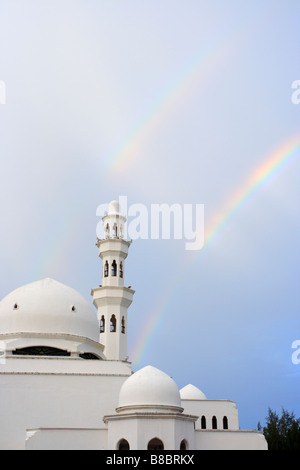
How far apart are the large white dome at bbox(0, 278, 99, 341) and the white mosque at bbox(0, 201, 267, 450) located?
55 millimetres

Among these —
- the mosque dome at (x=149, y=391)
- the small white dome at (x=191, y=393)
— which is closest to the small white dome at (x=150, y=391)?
the mosque dome at (x=149, y=391)

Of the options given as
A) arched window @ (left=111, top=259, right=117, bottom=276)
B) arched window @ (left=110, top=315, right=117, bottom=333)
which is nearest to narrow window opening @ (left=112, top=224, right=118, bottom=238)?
arched window @ (left=111, top=259, right=117, bottom=276)

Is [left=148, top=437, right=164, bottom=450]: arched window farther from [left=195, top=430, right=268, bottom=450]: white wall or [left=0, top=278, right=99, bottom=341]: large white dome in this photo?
[left=0, top=278, right=99, bottom=341]: large white dome

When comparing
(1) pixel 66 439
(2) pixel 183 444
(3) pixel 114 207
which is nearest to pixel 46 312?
(1) pixel 66 439

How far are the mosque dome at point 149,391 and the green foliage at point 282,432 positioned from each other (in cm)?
1559

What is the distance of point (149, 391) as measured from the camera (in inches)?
977

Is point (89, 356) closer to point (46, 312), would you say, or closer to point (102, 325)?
point (46, 312)

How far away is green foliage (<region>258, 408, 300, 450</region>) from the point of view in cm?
3834

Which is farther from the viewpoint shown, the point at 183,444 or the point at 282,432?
the point at 282,432

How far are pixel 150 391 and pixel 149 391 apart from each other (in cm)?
4

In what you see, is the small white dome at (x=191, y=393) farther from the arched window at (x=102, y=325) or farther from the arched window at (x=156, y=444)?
the arched window at (x=156, y=444)

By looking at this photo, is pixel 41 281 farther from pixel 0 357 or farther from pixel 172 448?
pixel 172 448

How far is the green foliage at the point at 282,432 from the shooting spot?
126 ft

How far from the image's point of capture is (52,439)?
25.0 meters
